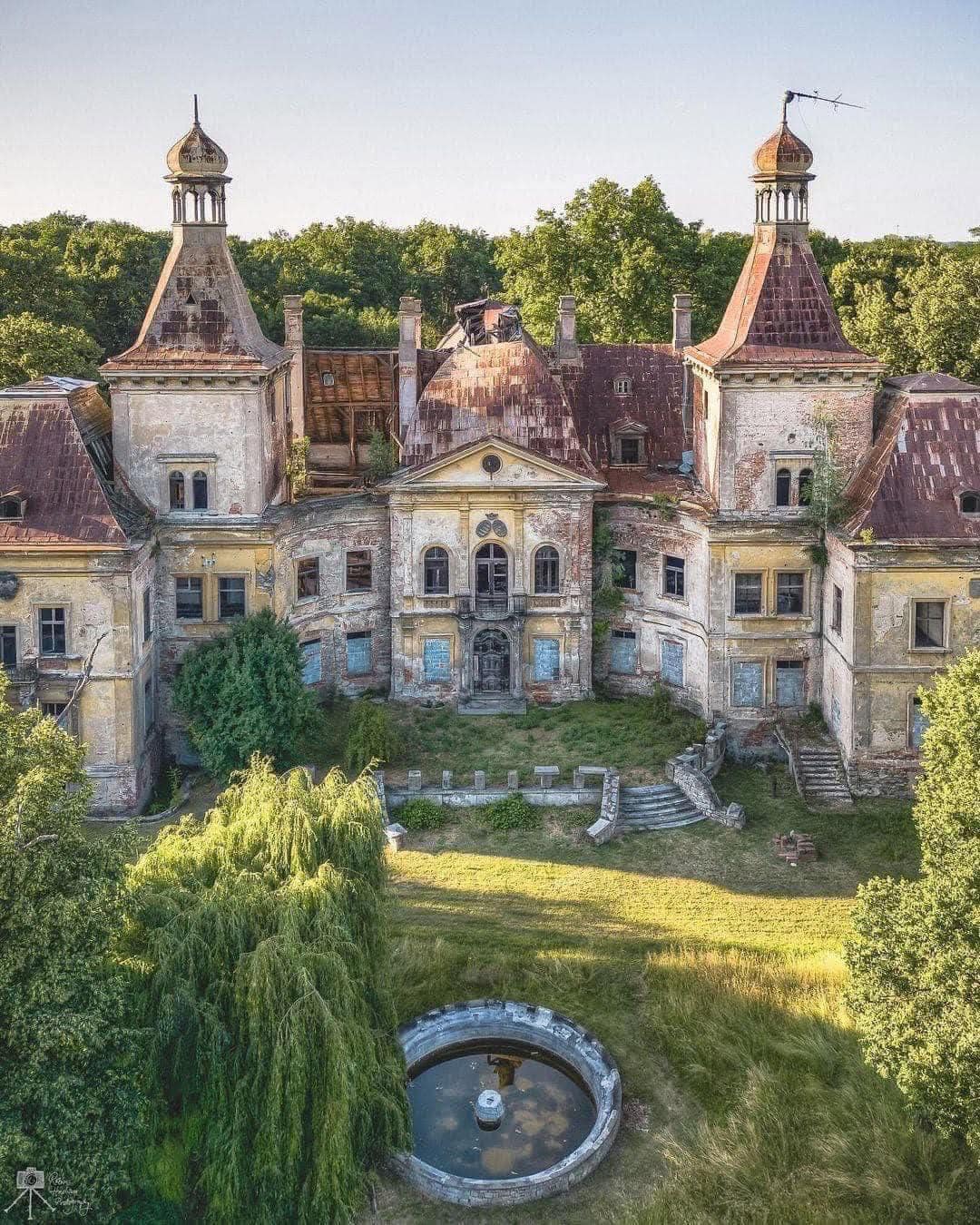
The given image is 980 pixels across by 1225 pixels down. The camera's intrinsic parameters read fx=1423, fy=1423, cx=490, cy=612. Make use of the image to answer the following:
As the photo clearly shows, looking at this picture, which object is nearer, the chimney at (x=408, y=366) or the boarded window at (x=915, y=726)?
the boarded window at (x=915, y=726)

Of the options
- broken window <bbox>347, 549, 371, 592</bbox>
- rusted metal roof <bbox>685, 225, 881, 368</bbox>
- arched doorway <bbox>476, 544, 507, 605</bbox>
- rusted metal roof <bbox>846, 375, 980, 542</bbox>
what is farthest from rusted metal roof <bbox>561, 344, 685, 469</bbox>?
broken window <bbox>347, 549, 371, 592</bbox>

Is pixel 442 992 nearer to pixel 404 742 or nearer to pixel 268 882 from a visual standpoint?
pixel 268 882

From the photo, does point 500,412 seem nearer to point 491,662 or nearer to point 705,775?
point 491,662

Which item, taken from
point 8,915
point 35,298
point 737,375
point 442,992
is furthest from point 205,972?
point 35,298

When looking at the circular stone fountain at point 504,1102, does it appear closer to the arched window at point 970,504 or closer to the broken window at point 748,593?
the broken window at point 748,593

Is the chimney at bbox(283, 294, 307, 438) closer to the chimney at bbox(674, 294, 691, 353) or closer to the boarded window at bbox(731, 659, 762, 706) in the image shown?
the chimney at bbox(674, 294, 691, 353)

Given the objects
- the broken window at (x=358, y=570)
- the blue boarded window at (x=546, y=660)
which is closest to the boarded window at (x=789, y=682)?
the blue boarded window at (x=546, y=660)
